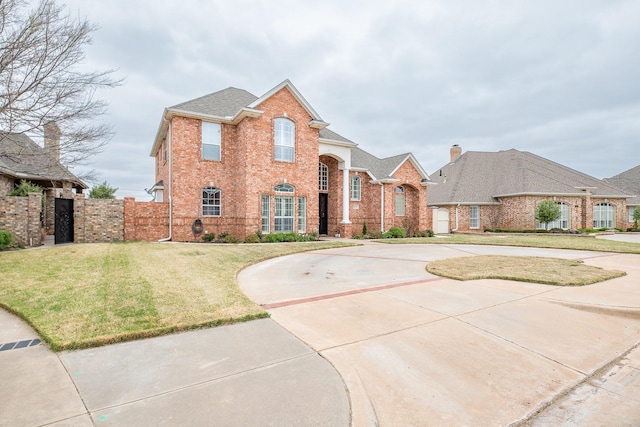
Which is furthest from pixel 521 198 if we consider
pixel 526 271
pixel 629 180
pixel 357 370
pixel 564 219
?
pixel 357 370

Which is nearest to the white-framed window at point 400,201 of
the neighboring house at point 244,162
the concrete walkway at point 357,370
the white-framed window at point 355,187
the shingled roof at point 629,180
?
the white-framed window at point 355,187

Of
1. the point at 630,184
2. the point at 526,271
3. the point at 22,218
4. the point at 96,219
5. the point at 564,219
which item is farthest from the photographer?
the point at 630,184

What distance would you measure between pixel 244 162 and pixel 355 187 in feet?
28.8

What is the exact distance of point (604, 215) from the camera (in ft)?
92.1

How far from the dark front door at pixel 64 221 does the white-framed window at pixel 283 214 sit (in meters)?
9.31

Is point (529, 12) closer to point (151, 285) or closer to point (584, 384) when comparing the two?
point (584, 384)

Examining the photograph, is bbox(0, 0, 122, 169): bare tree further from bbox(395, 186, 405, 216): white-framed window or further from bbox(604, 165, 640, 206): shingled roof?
bbox(604, 165, 640, 206): shingled roof

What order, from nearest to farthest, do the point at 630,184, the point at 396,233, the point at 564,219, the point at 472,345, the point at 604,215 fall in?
the point at 472,345, the point at 396,233, the point at 564,219, the point at 604,215, the point at 630,184

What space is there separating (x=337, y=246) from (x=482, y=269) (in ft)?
23.9

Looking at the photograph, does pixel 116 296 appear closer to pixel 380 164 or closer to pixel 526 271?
pixel 526 271

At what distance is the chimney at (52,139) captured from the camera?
828cm

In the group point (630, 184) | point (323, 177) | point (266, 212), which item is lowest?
point (266, 212)

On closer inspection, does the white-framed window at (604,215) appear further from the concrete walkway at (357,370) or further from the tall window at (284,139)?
the concrete walkway at (357,370)

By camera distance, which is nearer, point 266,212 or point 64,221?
point 64,221
